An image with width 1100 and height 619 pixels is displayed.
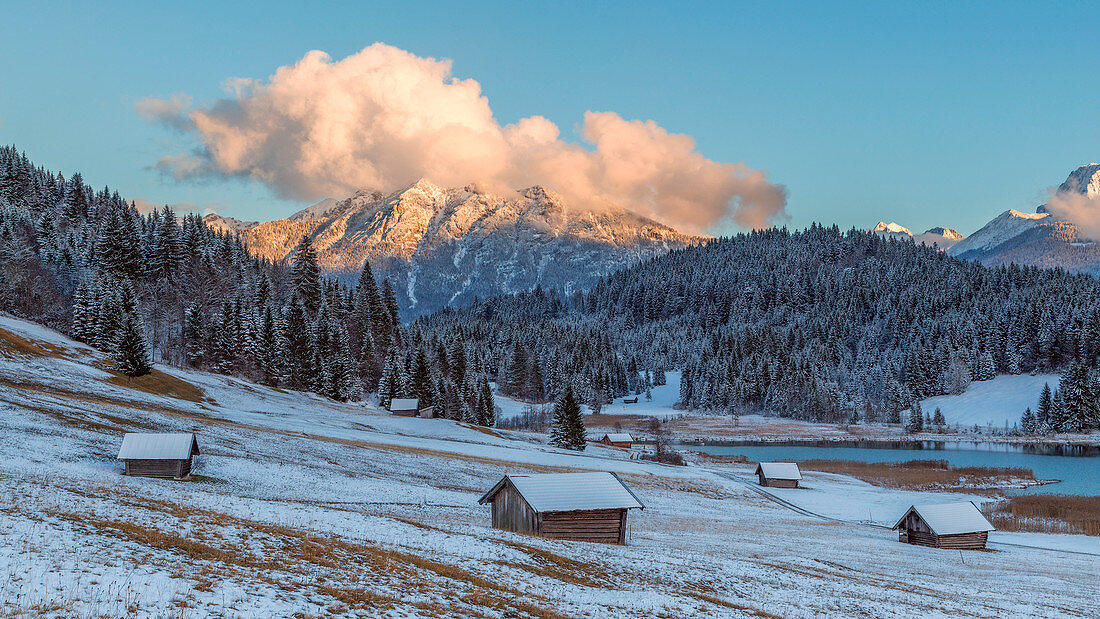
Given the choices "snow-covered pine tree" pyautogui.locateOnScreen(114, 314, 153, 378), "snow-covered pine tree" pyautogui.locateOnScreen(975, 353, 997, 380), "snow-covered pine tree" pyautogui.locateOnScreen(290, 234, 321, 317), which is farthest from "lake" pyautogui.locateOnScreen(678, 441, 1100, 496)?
"snow-covered pine tree" pyautogui.locateOnScreen(114, 314, 153, 378)

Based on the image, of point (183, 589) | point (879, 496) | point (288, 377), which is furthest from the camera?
point (288, 377)

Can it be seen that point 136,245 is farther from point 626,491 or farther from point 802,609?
point 802,609

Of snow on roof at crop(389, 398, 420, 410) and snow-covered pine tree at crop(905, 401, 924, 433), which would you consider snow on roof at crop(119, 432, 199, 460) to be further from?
snow-covered pine tree at crop(905, 401, 924, 433)

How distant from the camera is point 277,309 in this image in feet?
399

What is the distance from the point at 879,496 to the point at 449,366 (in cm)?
8713

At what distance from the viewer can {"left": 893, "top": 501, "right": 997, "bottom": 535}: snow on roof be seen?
48.2 m

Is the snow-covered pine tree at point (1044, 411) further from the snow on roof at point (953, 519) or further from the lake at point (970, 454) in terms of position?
the snow on roof at point (953, 519)

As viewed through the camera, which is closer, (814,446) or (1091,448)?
(1091,448)

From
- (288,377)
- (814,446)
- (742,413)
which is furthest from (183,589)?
(742,413)

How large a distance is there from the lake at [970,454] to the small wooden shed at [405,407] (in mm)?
54577

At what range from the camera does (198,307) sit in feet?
349

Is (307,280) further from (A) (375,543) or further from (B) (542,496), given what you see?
(A) (375,543)

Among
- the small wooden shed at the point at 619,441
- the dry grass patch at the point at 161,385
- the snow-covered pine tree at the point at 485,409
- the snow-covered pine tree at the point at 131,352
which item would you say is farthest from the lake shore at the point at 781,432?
the snow-covered pine tree at the point at 131,352

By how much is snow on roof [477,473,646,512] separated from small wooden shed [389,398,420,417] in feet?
228
